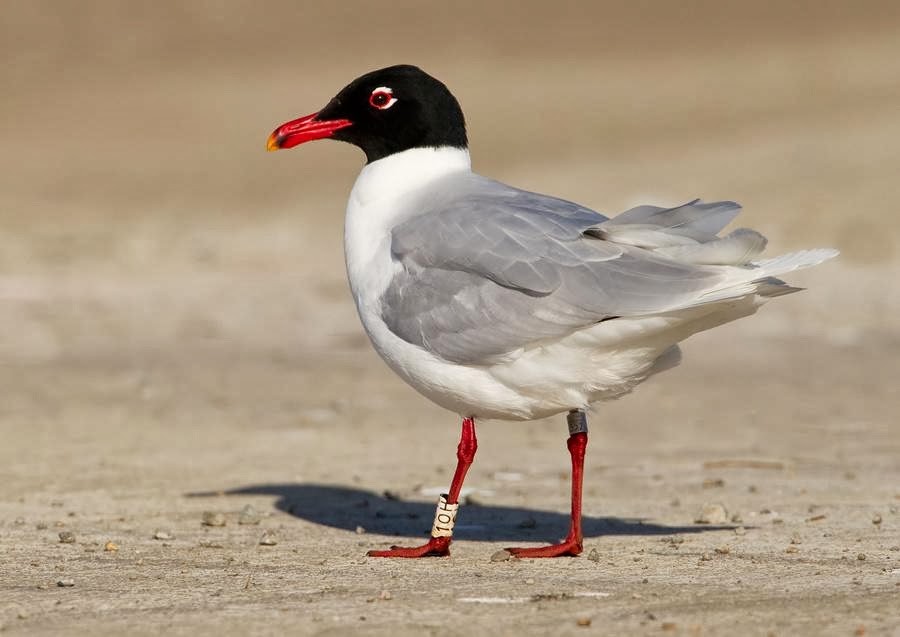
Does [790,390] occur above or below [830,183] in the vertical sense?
below

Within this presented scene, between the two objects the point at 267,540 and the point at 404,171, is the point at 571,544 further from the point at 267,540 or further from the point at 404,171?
the point at 404,171

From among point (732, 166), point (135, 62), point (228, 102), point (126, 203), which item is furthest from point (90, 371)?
point (135, 62)

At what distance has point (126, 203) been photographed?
923 inches

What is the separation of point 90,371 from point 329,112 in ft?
17.4

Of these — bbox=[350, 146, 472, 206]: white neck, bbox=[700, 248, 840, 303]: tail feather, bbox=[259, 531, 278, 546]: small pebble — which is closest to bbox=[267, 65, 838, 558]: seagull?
bbox=[700, 248, 840, 303]: tail feather

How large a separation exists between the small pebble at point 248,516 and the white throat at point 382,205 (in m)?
1.26

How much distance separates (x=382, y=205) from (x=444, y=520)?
1.39 m

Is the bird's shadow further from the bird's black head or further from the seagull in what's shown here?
the bird's black head

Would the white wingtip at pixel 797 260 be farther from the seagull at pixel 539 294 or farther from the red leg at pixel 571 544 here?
the red leg at pixel 571 544

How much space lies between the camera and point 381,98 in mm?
6938

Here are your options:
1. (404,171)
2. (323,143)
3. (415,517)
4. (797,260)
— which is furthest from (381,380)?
(323,143)

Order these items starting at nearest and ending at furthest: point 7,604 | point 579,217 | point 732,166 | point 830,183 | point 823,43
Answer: point 7,604 → point 579,217 → point 830,183 → point 732,166 → point 823,43

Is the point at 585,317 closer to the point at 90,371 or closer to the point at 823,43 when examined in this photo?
the point at 90,371

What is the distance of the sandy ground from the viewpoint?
5.19 metres
